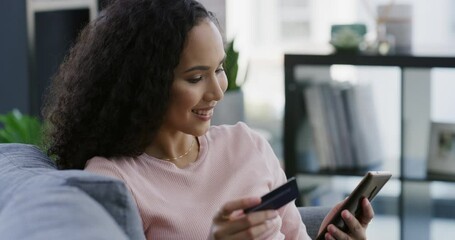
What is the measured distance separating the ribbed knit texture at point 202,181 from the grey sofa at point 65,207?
0.87 ft

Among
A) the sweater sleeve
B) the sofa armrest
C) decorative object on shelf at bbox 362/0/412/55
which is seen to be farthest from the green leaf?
the sweater sleeve

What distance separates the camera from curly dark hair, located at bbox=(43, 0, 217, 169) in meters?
2.05

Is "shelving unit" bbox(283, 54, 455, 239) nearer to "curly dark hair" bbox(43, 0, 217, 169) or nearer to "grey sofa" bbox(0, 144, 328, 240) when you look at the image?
"curly dark hair" bbox(43, 0, 217, 169)

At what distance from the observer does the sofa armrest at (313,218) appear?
96.8 inches

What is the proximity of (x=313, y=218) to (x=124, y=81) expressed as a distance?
0.68 metres

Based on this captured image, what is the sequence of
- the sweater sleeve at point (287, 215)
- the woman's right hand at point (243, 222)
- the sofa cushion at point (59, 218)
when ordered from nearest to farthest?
the sofa cushion at point (59, 218)
the woman's right hand at point (243, 222)
the sweater sleeve at point (287, 215)

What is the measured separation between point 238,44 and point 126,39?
3.18 m

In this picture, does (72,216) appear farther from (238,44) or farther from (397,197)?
(238,44)

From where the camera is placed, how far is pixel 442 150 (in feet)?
13.1

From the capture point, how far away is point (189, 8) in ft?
6.93

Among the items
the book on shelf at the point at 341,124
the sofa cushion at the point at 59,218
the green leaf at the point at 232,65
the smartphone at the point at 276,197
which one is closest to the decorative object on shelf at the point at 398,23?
the book on shelf at the point at 341,124

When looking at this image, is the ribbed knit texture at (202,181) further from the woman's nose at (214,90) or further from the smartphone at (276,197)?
the smartphone at (276,197)

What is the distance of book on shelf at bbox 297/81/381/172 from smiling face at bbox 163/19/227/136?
2.05m

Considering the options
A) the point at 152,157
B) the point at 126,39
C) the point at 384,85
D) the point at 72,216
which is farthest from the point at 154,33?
the point at 384,85
